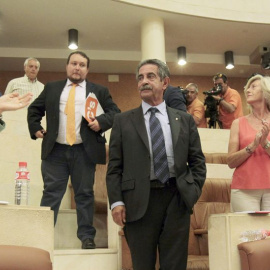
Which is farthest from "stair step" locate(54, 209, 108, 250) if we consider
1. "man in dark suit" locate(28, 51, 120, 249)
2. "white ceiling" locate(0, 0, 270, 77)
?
"white ceiling" locate(0, 0, 270, 77)

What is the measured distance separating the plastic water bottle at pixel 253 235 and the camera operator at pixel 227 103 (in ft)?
12.6

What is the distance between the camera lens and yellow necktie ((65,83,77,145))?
11.0ft

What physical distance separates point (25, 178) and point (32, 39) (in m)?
5.96

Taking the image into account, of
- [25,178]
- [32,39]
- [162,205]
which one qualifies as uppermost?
[32,39]

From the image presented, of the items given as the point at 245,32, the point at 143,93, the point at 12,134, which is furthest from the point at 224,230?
the point at 245,32

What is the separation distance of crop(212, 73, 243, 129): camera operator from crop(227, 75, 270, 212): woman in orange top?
123 inches

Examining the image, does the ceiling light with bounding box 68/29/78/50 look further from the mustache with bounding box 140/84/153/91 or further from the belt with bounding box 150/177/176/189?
the belt with bounding box 150/177/176/189

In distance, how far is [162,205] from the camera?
2291mm

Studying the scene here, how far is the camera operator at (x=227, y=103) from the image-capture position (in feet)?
20.6

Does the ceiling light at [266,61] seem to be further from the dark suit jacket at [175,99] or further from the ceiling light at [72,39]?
the dark suit jacket at [175,99]

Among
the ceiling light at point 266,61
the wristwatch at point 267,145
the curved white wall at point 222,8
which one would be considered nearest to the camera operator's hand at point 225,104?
the curved white wall at point 222,8

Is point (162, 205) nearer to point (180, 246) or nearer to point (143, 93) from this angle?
point (180, 246)

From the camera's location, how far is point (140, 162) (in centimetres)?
233

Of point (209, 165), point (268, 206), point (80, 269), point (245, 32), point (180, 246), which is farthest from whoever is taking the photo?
point (245, 32)
